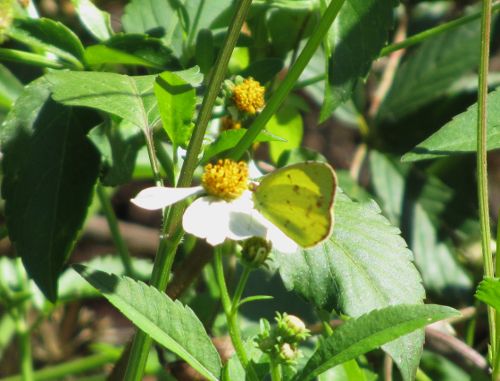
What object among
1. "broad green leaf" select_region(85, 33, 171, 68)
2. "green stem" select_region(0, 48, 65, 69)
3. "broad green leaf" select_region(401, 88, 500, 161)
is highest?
"broad green leaf" select_region(401, 88, 500, 161)

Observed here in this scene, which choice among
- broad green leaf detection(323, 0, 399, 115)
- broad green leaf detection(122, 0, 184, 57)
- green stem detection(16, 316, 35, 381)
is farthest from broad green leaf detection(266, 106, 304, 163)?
green stem detection(16, 316, 35, 381)

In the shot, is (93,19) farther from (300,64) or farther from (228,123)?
(300,64)

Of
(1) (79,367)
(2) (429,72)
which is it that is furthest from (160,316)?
(2) (429,72)

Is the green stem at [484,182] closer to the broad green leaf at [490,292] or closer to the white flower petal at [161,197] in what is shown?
the broad green leaf at [490,292]

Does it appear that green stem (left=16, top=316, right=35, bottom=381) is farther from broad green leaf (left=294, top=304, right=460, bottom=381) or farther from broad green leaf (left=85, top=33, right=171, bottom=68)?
broad green leaf (left=294, top=304, right=460, bottom=381)

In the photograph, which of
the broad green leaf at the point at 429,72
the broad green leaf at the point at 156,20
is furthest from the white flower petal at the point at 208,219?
the broad green leaf at the point at 429,72

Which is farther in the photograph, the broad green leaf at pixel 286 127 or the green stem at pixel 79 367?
the green stem at pixel 79 367

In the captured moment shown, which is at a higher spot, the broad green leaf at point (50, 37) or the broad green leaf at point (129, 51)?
the broad green leaf at point (129, 51)
